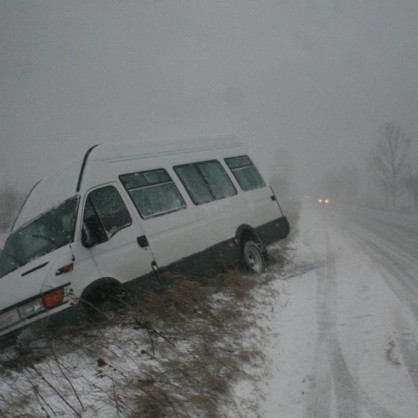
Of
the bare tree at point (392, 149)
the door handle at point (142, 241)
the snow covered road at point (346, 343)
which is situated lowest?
the bare tree at point (392, 149)

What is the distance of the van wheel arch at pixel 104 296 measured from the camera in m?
4.64

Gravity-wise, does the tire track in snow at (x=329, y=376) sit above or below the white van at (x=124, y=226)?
below

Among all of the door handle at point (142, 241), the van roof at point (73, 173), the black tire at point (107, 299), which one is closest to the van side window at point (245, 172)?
the van roof at point (73, 173)

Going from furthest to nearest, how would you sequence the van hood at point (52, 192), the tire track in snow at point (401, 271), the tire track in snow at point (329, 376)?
1. the van hood at point (52, 192)
2. the tire track in snow at point (401, 271)
3. the tire track in snow at point (329, 376)

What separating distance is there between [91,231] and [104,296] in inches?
34.2

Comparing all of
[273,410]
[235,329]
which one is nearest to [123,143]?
[235,329]

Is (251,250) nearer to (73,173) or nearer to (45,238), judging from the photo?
(73,173)

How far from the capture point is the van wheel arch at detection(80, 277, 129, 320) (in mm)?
4637

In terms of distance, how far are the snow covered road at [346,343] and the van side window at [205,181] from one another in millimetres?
2094

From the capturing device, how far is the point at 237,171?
8039 mm

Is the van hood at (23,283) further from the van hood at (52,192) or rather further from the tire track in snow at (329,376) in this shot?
the tire track in snow at (329,376)

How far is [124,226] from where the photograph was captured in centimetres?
542

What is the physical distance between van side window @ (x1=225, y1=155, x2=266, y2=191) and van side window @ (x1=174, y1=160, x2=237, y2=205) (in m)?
0.34

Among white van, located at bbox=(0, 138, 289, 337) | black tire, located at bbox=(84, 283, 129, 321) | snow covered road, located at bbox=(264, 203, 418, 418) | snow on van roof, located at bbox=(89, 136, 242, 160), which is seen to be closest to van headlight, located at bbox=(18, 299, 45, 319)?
white van, located at bbox=(0, 138, 289, 337)
